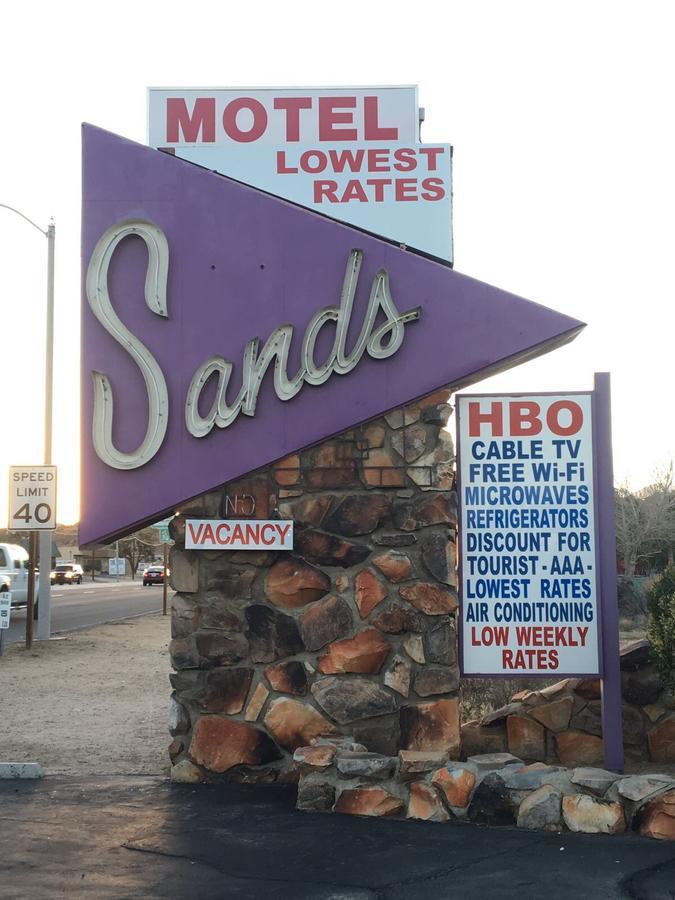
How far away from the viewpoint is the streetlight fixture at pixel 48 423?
2062 cm

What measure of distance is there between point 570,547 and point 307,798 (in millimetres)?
2735

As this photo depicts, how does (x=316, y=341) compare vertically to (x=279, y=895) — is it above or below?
above

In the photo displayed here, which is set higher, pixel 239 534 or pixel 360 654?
pixel 239 534

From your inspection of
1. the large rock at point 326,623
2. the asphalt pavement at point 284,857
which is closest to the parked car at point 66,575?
the large rock at point 326,623

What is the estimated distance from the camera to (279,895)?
5238mm

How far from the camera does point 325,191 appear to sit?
8594mm

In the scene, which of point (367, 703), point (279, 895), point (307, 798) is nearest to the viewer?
point (279, 895)

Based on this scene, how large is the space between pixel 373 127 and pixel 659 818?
5.79 meters

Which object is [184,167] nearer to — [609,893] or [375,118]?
[375,118]

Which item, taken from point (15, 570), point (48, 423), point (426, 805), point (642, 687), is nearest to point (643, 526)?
point (15, 570)

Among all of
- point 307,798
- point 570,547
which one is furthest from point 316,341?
point 307,798

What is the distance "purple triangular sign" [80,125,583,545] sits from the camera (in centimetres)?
794

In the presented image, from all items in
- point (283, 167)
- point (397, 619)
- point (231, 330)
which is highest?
point (283, 167)

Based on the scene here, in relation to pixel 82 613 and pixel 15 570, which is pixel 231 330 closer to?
pixel 15 570
